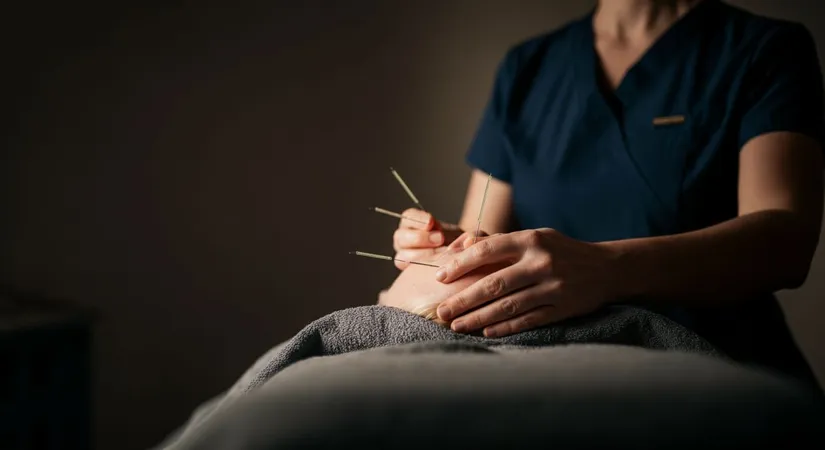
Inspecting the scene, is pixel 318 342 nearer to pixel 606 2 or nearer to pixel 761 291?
pixel 761 291

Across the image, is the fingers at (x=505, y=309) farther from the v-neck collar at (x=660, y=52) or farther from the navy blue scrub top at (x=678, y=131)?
the v-neck collar at (x=660, y=52)

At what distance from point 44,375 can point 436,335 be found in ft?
4.45

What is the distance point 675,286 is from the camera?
0.80 m

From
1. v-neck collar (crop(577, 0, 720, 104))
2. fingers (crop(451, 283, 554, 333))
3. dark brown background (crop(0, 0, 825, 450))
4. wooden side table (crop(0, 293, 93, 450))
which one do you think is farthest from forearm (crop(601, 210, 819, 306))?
wooden side table (crop(0, 293, 93, 450))

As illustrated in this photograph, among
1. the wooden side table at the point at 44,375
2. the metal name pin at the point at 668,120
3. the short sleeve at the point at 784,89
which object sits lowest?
the wooden side table at the point at 44,375

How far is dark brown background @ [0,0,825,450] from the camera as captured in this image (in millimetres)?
1897

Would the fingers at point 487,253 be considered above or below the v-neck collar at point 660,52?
below

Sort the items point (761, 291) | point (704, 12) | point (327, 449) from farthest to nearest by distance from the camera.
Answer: point (704, 12), point (761, 291), point (327, 449)

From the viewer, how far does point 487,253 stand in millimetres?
700

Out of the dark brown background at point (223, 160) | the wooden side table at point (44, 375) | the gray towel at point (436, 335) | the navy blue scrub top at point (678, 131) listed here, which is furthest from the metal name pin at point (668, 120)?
the wooden side table at point (44, 375)

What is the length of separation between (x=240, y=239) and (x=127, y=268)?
314 mm

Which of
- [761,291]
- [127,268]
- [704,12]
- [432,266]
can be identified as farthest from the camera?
[127,268]

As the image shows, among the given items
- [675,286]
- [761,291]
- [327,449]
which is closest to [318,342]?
[327,449]

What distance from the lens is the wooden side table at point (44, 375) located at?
1521mm
